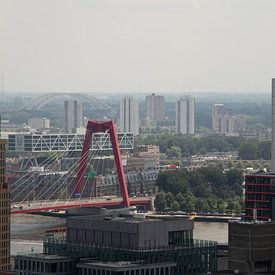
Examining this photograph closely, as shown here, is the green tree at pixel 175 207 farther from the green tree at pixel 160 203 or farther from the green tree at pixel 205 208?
the green tree at pixel 205 208

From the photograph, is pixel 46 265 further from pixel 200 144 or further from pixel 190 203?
pixel 200 144

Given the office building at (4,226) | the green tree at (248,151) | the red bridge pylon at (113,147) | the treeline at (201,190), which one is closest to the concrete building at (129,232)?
the office building at (4,226)

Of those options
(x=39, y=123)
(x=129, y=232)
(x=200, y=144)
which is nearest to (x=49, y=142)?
(x=200, y=144)

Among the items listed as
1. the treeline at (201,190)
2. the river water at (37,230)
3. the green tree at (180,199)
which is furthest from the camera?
the green tree at (180,199)

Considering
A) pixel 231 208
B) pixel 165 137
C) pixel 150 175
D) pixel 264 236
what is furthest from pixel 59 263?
pixel 165 137

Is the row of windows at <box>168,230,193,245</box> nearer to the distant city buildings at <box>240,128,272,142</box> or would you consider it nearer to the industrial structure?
the industrial structure

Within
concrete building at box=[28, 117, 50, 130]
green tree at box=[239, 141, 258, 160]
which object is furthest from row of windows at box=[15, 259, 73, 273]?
concrete building at box=[28, 117, 50, 130]
